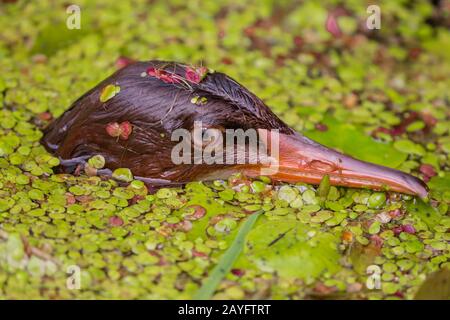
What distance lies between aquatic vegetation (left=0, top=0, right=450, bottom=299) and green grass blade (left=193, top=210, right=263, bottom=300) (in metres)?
0.03

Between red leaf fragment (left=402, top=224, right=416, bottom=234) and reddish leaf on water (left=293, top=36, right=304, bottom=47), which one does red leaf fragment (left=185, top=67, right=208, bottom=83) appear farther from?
reddish leaf on water (left=293, top=36, right=304, bottom=47)

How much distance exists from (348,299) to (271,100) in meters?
2.26

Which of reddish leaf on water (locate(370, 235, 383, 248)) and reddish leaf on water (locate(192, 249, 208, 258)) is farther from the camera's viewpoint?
reddish leaf on water (locate(370, 235, 383, 248))

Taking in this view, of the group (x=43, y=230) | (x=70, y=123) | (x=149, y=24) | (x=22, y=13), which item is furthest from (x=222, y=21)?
(x=43, y=230)

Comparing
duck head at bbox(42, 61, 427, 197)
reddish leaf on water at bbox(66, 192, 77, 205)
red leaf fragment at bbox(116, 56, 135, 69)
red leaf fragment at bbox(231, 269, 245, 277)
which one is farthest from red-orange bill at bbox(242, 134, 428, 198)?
red leaf fragment at bbox(116, 56, 135, 69)

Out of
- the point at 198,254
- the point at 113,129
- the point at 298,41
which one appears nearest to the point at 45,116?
the point at 113,129

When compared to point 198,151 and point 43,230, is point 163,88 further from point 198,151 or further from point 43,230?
point 43,230

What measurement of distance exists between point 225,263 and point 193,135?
0.84 m

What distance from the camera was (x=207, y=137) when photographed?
15.8 feet

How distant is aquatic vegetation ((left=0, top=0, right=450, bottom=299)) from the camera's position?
14.9 feet

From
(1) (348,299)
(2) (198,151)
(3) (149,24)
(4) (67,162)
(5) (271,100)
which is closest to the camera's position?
(1) (348,299)

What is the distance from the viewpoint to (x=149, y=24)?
724 centimetres
